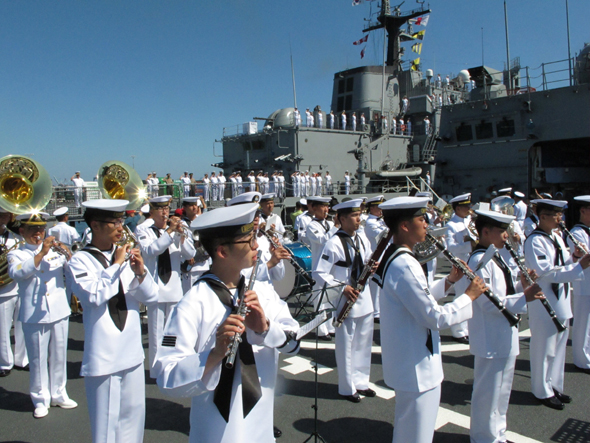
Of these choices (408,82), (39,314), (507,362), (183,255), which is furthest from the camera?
(408,82)

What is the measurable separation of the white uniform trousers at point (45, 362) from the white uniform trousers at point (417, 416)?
148 inches

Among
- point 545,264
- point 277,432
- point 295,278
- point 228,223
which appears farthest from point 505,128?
point 228,223

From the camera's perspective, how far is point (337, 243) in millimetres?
5039

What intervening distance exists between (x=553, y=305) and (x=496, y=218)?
6.33ft

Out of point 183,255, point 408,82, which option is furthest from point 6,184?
point 408,82

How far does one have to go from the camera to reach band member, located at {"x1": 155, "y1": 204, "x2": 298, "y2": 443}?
1.81 meters

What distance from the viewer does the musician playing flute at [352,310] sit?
477 centimetres

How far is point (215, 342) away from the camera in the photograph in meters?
1.80

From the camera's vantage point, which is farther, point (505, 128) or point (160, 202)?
point (505, 128)

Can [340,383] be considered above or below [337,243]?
below

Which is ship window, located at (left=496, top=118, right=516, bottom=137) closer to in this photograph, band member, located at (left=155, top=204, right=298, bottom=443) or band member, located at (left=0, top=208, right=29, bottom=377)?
band member, located at (left=0, top=208, right=29, bottom=377)

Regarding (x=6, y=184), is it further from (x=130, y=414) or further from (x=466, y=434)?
(x=466, y=434)

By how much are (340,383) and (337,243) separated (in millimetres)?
1599

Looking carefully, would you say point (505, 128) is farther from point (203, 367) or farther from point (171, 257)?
point (203, 367)
